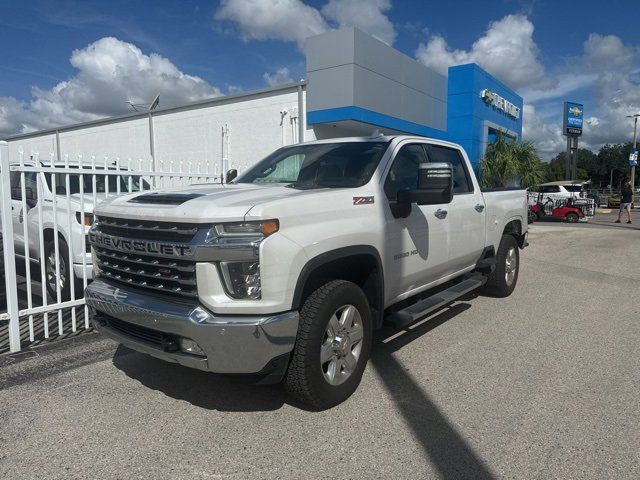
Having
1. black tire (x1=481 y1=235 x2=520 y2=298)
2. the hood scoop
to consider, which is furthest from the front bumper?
black tire (x1=481 y1=235 x2=520 y2=298)

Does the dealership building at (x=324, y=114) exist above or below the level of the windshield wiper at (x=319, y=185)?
above

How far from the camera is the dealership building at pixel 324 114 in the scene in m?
15.1

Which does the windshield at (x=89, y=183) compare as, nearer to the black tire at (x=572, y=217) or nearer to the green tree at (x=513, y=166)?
the green tree at (x=513, y=166)

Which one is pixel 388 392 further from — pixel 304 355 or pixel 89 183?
pixel 89 183

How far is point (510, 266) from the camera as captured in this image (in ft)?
21.9

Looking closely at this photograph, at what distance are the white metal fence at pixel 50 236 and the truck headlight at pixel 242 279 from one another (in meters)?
2.49

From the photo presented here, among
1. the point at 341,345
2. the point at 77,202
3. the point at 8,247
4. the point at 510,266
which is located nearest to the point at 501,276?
the point at 510,266

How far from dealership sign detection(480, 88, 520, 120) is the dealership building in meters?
0.09

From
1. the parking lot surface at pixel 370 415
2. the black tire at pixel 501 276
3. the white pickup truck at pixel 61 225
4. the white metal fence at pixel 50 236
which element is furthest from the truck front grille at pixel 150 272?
the black tire at pixel 501 276

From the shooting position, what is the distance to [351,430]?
3088 mm

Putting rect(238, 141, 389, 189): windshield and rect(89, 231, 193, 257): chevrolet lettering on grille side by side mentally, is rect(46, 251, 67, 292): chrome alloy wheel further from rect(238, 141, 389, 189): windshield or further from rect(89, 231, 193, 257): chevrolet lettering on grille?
rect(238, 141, 389, 189): windshield

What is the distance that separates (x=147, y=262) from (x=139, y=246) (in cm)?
12

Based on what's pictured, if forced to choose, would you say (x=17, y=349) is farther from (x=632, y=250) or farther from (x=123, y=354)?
(x=632, y=250)

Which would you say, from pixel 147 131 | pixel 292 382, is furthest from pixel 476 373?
pixel 147 131
